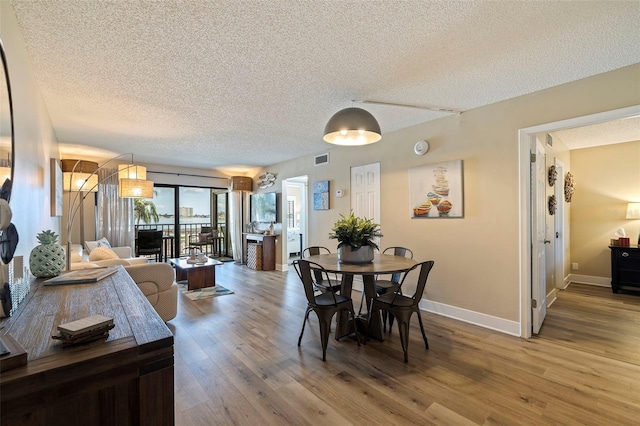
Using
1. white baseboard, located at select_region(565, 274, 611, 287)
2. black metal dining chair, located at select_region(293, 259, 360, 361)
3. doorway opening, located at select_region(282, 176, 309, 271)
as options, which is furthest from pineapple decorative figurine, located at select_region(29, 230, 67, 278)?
white baseboard, located at select_region(565, 274, 611, 287)

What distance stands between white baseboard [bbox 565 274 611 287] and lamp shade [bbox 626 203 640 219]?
1.09m

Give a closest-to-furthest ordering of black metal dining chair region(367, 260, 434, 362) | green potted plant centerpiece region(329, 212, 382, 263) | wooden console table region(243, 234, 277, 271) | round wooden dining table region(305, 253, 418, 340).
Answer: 1. black metal dining chair region(367, 260, 434, 362)
2. round wooden dining table region(305, 253, 418, 340)
3. green potted plant centerpiece region(329, 212, 382, 263)
4. wooden console table region(243, 234, 277, 271)

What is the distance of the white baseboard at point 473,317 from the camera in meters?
3.00

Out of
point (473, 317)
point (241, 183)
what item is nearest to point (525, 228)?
point (473, 317)

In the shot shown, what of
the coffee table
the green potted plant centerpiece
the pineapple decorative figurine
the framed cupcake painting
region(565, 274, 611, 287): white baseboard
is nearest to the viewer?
the pineapple decorative figurine

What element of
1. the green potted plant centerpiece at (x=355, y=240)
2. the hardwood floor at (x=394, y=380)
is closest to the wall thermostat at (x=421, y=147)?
the green potted plant centerpiece at (x=355, y=240)

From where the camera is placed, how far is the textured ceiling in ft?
5.68

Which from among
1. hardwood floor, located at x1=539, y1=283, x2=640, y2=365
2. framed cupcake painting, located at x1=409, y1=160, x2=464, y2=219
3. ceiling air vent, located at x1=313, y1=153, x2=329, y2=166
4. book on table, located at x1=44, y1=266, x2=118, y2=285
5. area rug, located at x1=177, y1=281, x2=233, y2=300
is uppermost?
ceiling air vent, located at x1=313, y1=153, x2=329, y2=166

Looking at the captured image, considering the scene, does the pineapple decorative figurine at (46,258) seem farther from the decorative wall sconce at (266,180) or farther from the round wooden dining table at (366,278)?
the decorative wall sconce at (266,180)

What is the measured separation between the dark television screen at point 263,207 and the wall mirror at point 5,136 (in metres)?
5.11

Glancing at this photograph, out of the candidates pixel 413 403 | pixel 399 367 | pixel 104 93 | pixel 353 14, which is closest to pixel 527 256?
pixel 399 367

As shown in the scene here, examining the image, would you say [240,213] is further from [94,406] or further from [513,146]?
[94,406]

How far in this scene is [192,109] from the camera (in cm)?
326

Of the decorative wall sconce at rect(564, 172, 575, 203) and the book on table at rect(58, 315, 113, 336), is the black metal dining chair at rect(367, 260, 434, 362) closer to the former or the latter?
the book on table at rect(58, 315, 113, 336)
